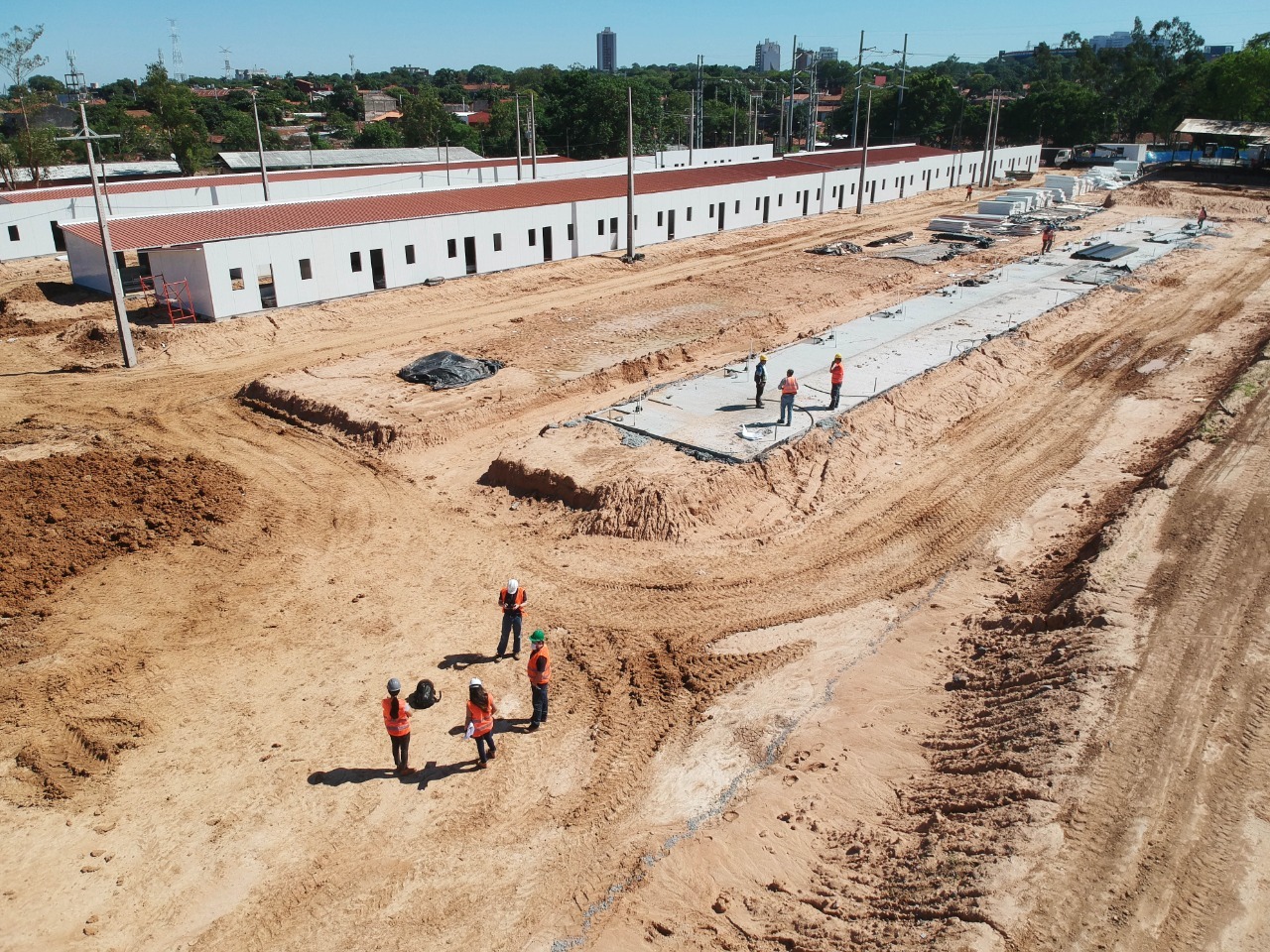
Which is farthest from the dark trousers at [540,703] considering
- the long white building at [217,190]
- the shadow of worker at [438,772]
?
the long white building at [217,190]

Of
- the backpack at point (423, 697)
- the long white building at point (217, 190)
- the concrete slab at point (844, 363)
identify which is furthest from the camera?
the long white building at point (217, 190)

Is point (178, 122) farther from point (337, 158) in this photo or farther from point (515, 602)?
point (515, 602)

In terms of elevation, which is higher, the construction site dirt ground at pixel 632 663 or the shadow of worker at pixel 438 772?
the construction site dirt ground at pixel 632 663

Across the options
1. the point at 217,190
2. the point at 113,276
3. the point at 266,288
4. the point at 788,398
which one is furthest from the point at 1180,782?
the point at 217,190

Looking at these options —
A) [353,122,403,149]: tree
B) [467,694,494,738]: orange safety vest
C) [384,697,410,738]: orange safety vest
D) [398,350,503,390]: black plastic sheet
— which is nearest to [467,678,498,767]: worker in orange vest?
[467,694,494,738]: orange safety vest

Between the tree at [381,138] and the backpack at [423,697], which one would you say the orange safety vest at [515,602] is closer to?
the backpack at [423,697]

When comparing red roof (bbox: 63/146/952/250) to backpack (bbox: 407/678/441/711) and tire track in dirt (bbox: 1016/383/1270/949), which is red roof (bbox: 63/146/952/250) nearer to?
backpack (bbox: 407/678/441/711)

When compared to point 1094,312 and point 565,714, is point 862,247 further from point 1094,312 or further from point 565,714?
point 565,714
